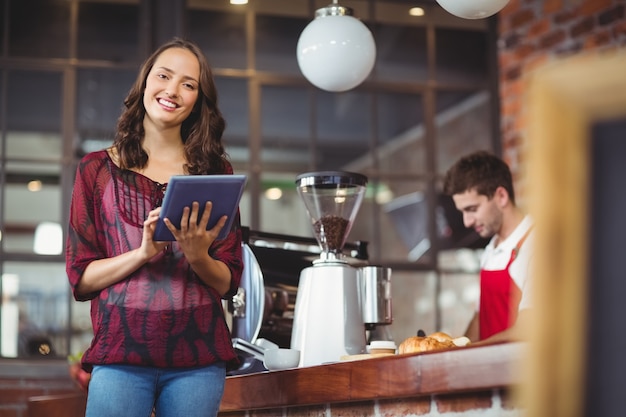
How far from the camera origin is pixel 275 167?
4.71m

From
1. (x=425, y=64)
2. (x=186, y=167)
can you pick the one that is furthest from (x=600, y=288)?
(x=425, y=64)

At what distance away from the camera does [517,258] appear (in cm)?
304

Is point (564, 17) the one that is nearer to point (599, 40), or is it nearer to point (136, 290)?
point (599, 40)

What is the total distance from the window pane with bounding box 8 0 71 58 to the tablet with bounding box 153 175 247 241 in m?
3.06

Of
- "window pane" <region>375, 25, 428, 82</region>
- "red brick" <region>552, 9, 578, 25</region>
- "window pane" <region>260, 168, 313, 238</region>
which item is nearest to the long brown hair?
"red brick" <region>552, 9, 578, 25</region>

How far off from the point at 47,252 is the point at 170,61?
2713mm

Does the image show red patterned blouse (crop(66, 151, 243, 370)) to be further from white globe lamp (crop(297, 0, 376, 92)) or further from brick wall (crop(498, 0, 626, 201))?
brick wall (crop(498, 0, 626, 201))

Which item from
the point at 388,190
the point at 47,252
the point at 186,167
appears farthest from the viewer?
the point at 388,190

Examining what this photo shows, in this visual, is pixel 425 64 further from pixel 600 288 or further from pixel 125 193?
pixel 600 288

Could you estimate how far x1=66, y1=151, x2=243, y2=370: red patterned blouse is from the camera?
163 cm

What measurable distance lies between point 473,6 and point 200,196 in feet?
4.01

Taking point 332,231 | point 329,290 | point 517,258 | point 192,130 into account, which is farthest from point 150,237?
point 517,258

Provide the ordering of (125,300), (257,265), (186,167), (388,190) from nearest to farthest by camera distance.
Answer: (125,300)
(186,167)
(257,265)
(388,190)

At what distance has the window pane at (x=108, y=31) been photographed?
4473 millimetres
